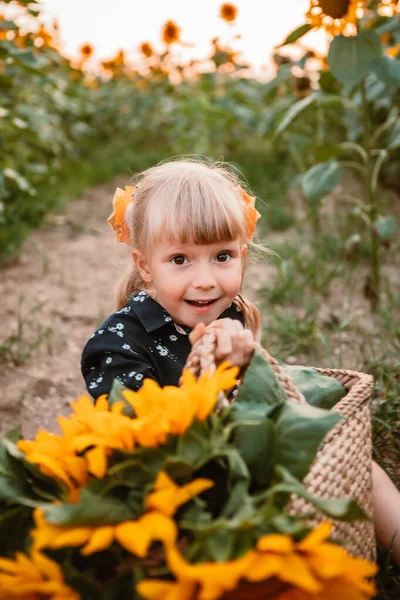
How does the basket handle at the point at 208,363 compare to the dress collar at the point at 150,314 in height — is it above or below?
below

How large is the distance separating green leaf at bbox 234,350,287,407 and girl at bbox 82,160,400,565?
42 cm

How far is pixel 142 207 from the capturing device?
1818mm

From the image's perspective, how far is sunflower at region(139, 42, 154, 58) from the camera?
6.12 m

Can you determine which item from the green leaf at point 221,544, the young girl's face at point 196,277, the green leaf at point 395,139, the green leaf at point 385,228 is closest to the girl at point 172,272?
the young girl's face at point 196,277

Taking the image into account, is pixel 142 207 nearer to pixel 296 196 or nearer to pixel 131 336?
pixel 131 336

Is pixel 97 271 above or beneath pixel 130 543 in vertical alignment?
above

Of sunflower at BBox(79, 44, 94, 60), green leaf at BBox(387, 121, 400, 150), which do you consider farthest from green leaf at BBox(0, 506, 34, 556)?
sunflower at BBox(79, 44, 94, 60)

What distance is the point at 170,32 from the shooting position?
5.62 m

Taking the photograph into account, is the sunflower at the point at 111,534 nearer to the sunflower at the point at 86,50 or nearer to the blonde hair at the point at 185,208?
the blonde hair at the point at 185,208

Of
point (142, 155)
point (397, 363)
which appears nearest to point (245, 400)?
point (397, 363)

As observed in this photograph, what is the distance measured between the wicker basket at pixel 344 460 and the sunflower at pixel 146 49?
535 cm

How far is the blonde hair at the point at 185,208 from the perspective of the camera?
1665mm

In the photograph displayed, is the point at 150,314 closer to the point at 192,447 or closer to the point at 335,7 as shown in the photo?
the point at 192,447

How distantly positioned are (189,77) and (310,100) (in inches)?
148
